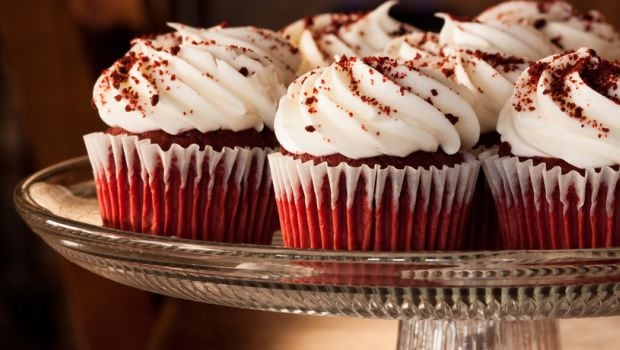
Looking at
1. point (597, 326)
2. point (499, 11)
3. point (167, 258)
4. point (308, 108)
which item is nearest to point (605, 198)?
point (308, 108)

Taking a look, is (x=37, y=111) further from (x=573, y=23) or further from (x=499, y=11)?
(x=573, y=23)

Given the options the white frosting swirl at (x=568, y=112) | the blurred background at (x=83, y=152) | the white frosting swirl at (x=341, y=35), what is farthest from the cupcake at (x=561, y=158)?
the blurred background at (x=83, y=152)

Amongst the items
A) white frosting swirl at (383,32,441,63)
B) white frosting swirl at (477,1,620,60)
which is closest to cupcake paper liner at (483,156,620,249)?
white frosting swirl at (383,32,441,63)

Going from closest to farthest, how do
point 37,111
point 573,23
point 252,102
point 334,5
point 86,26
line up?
point 252,102, point 573,23, point 37,111, point 86,26, point 334,5

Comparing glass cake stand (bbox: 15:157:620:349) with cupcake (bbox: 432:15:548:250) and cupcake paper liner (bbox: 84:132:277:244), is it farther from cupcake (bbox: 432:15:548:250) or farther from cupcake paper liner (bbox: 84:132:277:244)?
cupcake (bbox: 432:15:548:250)

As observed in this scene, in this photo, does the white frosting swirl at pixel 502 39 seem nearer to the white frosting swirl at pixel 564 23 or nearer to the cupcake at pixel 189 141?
the white frosting swirl at pixel 564 23

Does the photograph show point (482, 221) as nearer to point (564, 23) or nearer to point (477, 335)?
point (477, 335)
